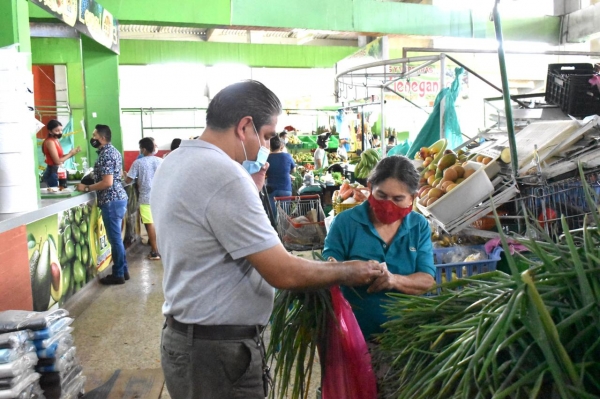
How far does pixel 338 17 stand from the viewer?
908 cm

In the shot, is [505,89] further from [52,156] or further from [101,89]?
[101,89]

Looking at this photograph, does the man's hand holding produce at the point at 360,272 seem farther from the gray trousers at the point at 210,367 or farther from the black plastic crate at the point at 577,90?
the black plastic crate at the point at 577,90

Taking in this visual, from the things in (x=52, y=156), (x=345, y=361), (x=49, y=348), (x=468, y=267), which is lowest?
(x=49, y=348)

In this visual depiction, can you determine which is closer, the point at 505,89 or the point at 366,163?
the point at 505,89

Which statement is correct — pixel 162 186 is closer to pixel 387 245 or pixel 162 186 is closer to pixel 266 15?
pixel 387 245

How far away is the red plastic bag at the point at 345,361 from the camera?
5.71ft

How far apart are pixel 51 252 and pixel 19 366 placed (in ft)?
6.66

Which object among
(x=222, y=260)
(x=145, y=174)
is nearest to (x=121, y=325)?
(x=145, y=174)

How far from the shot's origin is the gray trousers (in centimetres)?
164

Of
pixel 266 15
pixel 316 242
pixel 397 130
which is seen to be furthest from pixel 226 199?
pixel 397 130

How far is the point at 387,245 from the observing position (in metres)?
2.17

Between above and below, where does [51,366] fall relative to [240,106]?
below

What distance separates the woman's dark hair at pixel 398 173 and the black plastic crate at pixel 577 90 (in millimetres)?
1733

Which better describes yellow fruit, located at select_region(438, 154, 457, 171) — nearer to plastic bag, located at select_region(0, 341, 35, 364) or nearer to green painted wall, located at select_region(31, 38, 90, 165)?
plastic bag, located at select_region(0, 341, 35, 364)
